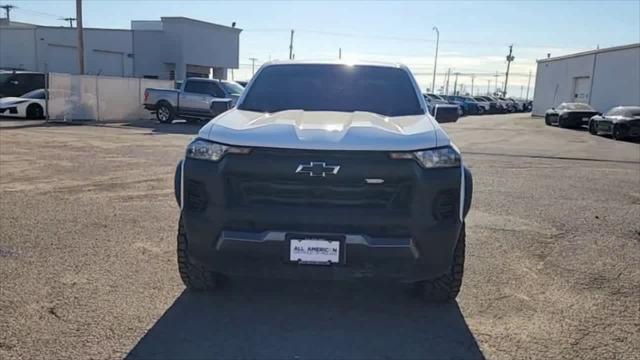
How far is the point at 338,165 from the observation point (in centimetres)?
347

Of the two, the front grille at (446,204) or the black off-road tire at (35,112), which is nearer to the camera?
the front grille at (446,204)

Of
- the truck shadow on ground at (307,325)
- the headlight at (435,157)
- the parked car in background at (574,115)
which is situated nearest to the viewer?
the truck shadow on ground at (307,325)

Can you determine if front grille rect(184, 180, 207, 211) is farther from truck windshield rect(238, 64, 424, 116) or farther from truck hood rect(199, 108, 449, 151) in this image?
truck windshield rect(238, 64, 424, 116)

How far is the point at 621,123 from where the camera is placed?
23.2 meters

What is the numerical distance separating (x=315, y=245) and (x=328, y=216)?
0.20 m

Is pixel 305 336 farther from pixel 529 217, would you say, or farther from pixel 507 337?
pixel 529 217

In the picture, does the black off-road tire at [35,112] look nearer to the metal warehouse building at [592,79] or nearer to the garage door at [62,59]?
the garage door at [62,59]

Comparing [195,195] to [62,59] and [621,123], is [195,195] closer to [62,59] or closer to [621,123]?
[621,123]

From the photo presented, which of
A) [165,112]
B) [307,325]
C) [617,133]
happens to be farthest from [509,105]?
[307,325]

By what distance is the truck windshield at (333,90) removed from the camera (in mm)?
4738

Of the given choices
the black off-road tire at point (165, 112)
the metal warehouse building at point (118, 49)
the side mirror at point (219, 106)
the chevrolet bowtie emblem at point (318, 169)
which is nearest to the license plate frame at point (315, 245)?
the chevrolet bowtie emblem at point (318, 169)

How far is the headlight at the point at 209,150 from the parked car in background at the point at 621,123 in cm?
2387

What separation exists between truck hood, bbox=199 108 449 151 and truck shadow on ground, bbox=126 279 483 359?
1.25 metres

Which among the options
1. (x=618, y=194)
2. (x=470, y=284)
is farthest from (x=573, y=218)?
(x=470, y=284)
